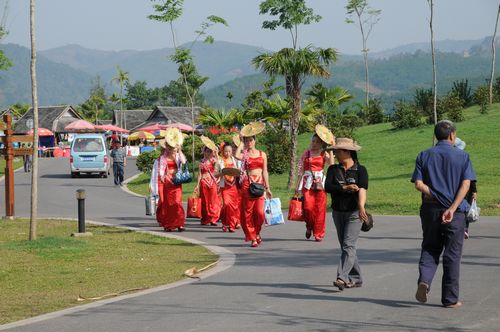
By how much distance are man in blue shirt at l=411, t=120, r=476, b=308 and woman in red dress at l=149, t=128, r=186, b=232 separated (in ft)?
27.1

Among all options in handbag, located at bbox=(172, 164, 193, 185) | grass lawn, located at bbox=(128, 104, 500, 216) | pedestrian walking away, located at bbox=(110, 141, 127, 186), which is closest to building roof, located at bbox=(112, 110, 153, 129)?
grass lawn, located at bbox=(128, 104, 500, 216)

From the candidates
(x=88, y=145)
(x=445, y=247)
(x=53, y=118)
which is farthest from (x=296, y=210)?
(x=53, y=118)

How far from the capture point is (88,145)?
1559 inches

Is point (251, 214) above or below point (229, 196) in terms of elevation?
below

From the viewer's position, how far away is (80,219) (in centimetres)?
1642

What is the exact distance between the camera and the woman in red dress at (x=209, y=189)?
17.8 metres

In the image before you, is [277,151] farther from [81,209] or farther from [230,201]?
[81,209]

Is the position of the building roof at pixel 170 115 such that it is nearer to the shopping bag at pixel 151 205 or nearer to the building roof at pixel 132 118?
the building roof at pixel 132 118

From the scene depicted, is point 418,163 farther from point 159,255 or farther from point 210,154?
point 210,154

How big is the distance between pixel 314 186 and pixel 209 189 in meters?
3.80

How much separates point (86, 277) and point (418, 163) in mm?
4477

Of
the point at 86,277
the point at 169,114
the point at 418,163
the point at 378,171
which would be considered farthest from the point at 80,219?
the point at 169,114

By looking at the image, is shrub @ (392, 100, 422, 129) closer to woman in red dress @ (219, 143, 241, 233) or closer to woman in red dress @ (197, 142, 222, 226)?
woman in red dress @ (197, 142, 222, 226)

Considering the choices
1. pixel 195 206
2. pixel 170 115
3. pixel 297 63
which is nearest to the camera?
pixel 195 206
